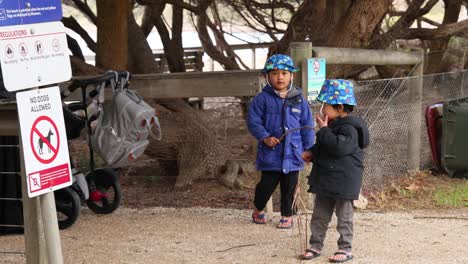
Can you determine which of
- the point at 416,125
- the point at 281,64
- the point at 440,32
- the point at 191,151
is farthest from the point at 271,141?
the point at 440,32

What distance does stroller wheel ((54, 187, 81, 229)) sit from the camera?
6.05 metres

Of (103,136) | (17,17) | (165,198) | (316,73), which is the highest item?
(17,17)

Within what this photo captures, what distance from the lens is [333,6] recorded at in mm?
9109

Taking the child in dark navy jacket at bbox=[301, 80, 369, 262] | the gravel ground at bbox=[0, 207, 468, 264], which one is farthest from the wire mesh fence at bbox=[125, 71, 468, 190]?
the child in dark navy jacket at bbox=[301, 80, 369, 262]

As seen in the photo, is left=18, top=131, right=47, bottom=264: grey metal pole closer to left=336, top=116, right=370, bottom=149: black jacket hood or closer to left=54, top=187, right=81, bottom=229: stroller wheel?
left=54, top=187, right=81, bottom=229: stroller wheel

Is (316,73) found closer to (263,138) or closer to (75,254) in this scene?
(263,138)

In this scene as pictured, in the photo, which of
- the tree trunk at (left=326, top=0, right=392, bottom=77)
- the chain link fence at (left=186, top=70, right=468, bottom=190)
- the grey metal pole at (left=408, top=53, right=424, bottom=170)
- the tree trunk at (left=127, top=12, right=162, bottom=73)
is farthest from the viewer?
the tree trunk at (left=127, top=12, right=162, bottom=73)

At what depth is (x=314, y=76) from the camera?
20.2ft

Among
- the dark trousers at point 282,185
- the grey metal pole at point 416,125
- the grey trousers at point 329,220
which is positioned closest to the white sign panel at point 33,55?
the grey trousers at point 329,220

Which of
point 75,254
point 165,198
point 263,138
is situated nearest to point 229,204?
point 165,198

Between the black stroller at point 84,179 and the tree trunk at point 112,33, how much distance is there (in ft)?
7.02

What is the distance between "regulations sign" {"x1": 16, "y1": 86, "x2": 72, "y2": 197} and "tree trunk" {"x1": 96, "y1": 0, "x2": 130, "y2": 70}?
5.28 metres

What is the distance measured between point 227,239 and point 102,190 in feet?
5.24

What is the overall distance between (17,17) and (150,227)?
3069 mm
